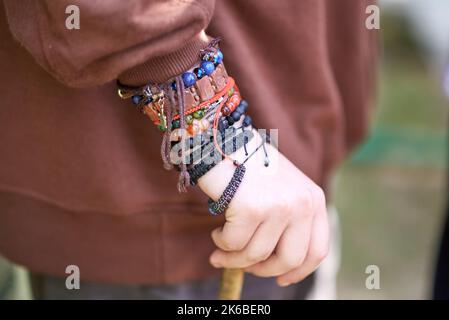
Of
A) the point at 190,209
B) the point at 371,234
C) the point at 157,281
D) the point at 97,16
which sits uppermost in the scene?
the point at 97,16

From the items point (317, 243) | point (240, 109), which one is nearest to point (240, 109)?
point (240, 109)

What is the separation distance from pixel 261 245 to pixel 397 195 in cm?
225

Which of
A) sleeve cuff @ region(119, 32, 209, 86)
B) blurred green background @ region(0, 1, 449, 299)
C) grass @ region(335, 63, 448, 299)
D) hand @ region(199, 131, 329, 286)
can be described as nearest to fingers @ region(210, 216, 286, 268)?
hand @ region(199, 131, 329, 286)

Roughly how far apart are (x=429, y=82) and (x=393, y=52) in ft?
1.40

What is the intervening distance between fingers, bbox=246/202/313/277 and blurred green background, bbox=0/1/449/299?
4.89 feet

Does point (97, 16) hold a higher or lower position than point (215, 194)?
higher

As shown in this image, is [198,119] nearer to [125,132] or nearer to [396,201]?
[125,132]

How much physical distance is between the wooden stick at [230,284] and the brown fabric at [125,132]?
0.06 metres

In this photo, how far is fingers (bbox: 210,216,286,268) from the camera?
81cm

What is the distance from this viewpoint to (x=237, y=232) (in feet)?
→ 2.65

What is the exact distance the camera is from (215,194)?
803 mm

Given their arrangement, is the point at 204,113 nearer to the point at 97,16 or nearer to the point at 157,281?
the point at 97,16

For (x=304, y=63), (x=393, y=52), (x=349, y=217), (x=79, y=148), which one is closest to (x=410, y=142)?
(x=349, y=217)

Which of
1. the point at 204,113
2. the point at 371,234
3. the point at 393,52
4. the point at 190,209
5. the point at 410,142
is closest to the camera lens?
the point at 204,113
